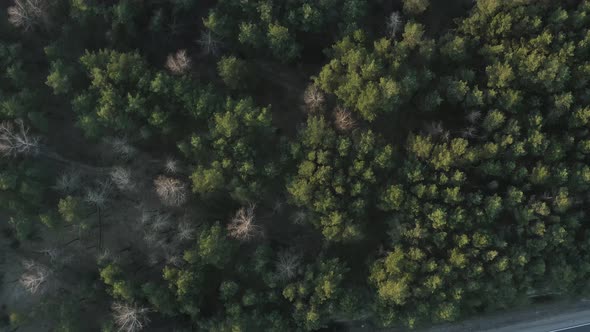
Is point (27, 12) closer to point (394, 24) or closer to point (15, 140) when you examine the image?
point (15, 140)

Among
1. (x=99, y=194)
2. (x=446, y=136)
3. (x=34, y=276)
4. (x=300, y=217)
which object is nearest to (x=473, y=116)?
(x=446, y=136)

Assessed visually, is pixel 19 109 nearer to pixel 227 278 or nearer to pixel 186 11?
pixel 186 11

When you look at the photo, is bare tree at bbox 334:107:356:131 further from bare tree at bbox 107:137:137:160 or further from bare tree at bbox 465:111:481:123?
bare tree at bbox 107:137:137:160

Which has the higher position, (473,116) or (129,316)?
(473,116)

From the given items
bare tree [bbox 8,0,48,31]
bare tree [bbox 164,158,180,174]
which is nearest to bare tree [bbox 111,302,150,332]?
bare tree [bbox 164,158,180,174]

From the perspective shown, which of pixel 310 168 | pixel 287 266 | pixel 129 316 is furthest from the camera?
pixel 287 266

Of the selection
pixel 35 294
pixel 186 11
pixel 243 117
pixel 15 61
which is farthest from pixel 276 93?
pixel 35 294
